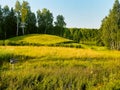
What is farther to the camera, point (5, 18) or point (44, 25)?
point (44, 25)

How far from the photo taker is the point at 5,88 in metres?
12.8

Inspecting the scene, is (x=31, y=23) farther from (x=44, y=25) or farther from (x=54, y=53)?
(x=54, y=53)

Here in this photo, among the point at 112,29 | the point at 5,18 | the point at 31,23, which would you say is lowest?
the point at 112,29

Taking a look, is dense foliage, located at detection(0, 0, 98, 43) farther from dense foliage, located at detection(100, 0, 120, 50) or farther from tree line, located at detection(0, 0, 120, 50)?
dense foliage, located at detection(100, 0, 120, 50)

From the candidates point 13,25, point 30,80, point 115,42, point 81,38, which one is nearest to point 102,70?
point 30,80

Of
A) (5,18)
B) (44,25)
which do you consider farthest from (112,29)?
(44,25)

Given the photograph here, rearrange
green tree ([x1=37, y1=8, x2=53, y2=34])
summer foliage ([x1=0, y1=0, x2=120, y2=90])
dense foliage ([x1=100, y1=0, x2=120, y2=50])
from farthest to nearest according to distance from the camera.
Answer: green tree ([x1=37, y1=8, x2=53, y2=34])
dense foliage ([x1=100, y1=0, x2=120, y2=50])
summer foliage ([x1=0, y1=0, x2=120, y2=90])

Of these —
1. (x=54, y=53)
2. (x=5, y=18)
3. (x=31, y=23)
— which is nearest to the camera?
(x=54, y=53)

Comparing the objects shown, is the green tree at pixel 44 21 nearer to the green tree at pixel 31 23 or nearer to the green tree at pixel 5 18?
the green tree at pixel 31 23

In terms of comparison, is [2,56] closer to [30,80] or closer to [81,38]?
[30,80]

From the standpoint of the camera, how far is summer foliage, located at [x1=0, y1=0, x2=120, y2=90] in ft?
43.7

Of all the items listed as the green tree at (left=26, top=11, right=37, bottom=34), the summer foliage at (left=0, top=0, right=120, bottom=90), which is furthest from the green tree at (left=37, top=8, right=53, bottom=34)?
the green tree at (left=26, top=11, right=37, bottom=34)

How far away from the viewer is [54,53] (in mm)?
31266

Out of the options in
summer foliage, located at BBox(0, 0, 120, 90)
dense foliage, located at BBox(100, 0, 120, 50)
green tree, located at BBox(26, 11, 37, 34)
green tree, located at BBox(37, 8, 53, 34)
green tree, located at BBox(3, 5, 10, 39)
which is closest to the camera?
summer foliage, located at BBox(0, 0, 120, 90)
